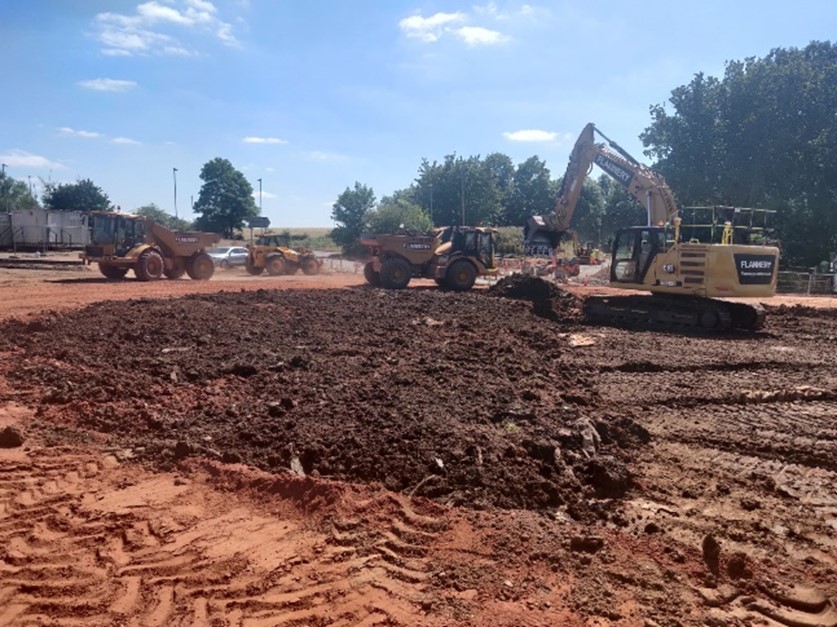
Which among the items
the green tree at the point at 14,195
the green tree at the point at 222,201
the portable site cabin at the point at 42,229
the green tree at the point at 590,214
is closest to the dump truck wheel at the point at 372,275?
the portable site cabin at the point at 42,229

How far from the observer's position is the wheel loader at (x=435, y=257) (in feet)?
74.9

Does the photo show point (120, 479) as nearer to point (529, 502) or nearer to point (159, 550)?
point (159, 550)

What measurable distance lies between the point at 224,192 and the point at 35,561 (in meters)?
69.2

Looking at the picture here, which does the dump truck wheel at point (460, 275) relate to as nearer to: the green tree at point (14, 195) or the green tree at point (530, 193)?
the green tree at point (530, 193)

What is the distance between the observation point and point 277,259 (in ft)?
108

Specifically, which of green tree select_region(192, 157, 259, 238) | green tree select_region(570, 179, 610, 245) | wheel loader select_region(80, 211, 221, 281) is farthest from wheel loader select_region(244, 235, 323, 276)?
green tree select_region(570, 179, 610, 245)

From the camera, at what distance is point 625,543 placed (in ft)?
14.1

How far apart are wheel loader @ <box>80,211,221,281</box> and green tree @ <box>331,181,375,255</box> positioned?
33368 mm

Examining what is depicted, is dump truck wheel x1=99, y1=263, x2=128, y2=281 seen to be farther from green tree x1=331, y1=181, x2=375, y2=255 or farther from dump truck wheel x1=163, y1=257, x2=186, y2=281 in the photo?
green tree x1=331, y1=181, x2=375, y2=255

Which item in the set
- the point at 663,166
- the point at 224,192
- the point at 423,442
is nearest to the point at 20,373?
the point at 423,442

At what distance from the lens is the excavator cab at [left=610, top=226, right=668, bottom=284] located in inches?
622

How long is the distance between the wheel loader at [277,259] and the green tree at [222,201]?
3736cm

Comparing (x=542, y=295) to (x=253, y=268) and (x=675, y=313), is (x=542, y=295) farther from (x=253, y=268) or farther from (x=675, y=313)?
(x=253, y=268)

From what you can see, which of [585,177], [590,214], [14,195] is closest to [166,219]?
[14,195]
